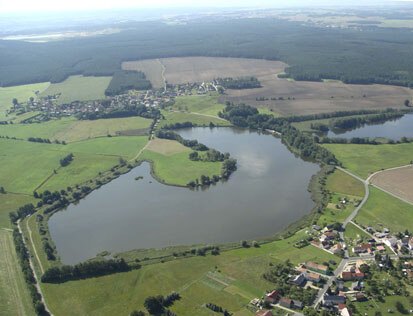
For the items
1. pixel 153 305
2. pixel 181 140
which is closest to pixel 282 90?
pixel 181 140

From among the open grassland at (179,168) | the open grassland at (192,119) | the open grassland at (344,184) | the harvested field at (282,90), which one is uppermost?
the harvested field at (282,90)

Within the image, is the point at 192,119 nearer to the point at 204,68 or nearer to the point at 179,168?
the point at 179,168

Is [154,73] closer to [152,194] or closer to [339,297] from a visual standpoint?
[152,194]

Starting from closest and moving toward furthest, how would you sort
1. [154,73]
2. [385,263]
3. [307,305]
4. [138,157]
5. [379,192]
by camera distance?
1. [307,305]
2. [385,263]
3. [379,192]
4. [138,157]
5. [154,73]

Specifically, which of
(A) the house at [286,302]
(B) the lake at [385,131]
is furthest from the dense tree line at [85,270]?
(B) the lake at [385,131]

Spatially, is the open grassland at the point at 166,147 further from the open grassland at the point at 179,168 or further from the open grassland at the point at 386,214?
the open grassland at the point at 386,214

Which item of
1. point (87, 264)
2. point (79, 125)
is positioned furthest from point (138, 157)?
point (87, 264)

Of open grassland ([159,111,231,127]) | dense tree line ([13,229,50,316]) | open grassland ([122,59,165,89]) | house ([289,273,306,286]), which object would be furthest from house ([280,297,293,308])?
open grassland ([122,59,165,89])

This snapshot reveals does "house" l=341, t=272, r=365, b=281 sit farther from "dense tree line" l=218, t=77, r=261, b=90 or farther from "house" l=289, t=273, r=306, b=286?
"dense tree line" l=218, t=77, r=261, b=90
